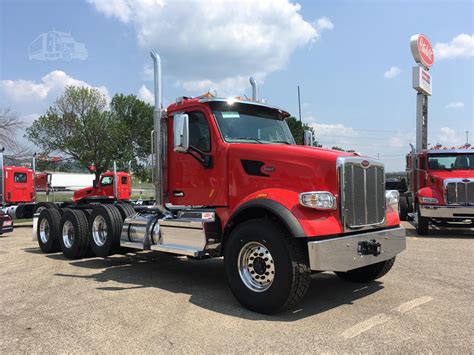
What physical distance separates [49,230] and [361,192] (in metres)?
7.23

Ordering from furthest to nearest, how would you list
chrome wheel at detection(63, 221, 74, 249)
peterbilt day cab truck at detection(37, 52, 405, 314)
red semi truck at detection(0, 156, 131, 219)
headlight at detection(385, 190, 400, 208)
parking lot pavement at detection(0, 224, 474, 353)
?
red semi truck at detection(0, 156, 131, 219), chrome wheel at detection(63, 221, 74, 249), headlight at detection(385, 190, 400, 208), peterbilt day cab truck at detection(37, 52, 405, 314), parking lot pavement at detection(0, 224, 474, 353)

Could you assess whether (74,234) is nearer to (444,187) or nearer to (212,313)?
(212,313)

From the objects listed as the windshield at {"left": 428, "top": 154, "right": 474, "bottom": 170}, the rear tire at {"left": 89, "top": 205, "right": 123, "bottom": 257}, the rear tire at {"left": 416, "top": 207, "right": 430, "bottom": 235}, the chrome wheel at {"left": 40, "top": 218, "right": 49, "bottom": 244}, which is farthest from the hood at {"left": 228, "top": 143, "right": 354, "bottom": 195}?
the windshield at {"left": 428, "top": 154, "right": 474, "bottom": 170}

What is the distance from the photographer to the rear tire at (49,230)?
9430 millimetres

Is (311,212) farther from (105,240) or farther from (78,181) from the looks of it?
(78,181)

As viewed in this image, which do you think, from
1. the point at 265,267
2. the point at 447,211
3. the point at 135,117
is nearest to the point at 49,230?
the point at 265,267

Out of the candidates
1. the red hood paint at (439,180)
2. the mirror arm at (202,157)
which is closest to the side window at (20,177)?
the mirror arm at (202,157)

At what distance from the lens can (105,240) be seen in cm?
810

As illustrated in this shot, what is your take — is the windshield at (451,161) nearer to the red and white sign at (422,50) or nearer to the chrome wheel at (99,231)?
the red and white sign at (422,50)

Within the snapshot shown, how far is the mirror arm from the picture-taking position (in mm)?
6051

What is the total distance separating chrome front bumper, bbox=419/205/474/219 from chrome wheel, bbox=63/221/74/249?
922 cm

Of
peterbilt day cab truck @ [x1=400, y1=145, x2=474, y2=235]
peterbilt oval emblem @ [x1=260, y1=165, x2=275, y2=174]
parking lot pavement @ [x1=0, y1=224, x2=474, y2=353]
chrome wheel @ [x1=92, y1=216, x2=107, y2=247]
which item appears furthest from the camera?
peterbilt day cab truck @ [x1=400, y1=145, x2=474, y2=235]

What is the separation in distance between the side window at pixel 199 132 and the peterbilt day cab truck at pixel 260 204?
0.05ft

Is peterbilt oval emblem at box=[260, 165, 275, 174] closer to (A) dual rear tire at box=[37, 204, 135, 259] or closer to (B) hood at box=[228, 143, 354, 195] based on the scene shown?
(B) hood at box=[228, 143, 354, 195]
